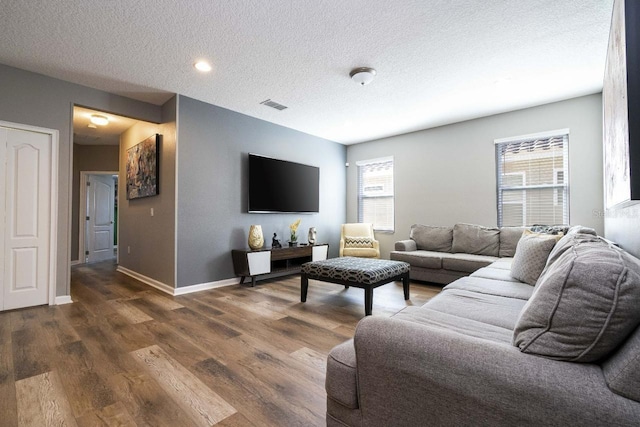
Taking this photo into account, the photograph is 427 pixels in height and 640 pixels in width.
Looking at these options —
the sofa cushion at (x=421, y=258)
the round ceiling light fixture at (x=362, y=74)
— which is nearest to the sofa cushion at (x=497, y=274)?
the sofa cushion at (x=421, y=258)

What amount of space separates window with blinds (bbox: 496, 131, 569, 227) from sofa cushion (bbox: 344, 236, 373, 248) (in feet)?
6.67

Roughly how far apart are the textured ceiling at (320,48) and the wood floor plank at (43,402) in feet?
8.41

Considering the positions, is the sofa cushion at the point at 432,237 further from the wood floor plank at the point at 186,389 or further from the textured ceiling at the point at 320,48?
the wood floor plank at the point at 186,389

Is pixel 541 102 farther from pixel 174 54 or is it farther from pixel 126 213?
pixel 126 213

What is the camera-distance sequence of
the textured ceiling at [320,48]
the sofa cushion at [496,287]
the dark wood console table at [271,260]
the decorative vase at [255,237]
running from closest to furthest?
the sofa cushion at [496,287], the textured ceiling at [320,48], the dark wood console table at [271,260], the decorative vase at [255,237]

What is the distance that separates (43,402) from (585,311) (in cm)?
244

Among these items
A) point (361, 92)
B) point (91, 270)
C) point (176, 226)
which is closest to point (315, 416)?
point (176, 226)

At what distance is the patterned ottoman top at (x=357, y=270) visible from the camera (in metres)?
2.84

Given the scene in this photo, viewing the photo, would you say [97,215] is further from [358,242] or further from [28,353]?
[358,242]

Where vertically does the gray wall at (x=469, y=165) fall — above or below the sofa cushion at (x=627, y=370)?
above

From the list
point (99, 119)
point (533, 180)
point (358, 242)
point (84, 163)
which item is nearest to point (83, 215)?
point (84, 163)

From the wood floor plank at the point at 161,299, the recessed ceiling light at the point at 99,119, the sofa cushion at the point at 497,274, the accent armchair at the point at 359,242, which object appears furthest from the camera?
the accent armchair at the point at 359,242

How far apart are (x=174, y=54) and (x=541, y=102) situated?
4.53m

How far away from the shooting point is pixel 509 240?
3932mm
